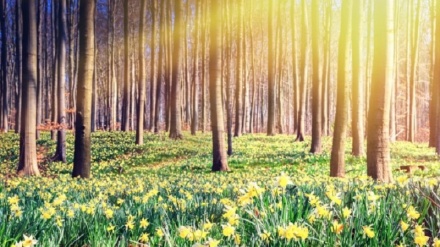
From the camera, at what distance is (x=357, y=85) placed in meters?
13.5

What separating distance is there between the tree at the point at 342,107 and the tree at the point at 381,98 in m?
1.47

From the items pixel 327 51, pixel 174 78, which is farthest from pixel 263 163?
pixel 327 51

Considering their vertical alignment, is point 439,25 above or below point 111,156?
above

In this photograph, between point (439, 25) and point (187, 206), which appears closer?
point (187, 206)

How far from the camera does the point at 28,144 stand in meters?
12.2

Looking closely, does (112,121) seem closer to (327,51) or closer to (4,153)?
(4,153)

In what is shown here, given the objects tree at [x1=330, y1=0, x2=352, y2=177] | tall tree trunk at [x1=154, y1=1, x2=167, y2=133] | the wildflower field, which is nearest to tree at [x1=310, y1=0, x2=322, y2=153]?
tree at [x1=330, y1=0, x2=352, y2=177]

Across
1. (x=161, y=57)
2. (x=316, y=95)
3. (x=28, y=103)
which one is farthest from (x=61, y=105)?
(x=161, y=57)

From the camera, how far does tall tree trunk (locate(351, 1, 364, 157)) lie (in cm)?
1036

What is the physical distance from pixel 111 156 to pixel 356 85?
34.6ft

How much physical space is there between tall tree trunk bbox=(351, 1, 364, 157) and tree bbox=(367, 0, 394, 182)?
187 centimetres

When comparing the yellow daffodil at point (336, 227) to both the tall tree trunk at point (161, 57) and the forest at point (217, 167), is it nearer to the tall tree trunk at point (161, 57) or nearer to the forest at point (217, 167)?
the forest at point (217, 167)

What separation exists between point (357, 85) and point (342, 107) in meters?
3.82

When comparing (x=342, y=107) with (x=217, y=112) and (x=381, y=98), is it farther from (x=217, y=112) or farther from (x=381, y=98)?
(x=217, y=112)
